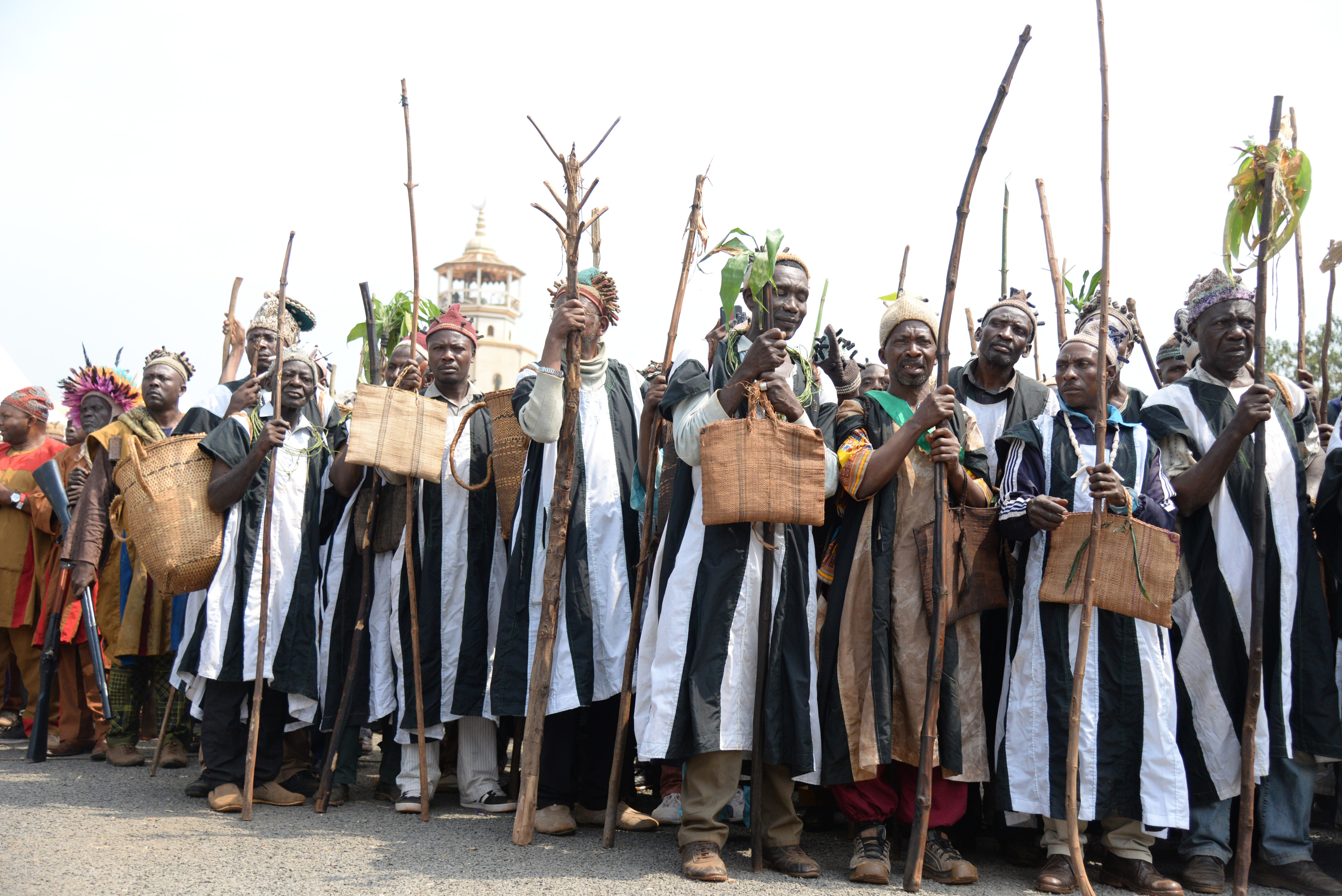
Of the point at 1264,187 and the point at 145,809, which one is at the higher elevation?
the point at 1264,187

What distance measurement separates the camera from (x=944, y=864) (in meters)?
3.98

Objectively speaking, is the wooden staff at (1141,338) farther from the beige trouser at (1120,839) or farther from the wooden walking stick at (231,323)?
the wooden walking stick at (231,323)

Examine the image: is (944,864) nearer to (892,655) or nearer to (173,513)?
(892,655)

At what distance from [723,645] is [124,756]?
14.6ft

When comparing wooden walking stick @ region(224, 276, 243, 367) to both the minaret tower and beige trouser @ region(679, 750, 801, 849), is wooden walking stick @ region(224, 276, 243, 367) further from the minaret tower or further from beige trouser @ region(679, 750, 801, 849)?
the minaret tower

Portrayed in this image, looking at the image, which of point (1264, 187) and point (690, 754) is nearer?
point (690, 754)

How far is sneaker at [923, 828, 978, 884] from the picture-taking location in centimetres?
396

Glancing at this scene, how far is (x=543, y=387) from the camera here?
471 cm

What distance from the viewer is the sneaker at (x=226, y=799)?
4934mm

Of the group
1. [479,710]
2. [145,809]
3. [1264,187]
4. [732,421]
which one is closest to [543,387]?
[732,421]

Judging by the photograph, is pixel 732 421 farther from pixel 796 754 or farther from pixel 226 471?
pixel 226 471

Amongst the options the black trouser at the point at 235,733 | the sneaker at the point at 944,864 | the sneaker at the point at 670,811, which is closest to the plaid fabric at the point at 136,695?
the black trouser at the point at 235,733

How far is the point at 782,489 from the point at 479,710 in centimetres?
204

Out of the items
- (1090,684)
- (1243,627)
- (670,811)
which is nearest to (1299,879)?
(1243,627)
